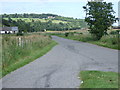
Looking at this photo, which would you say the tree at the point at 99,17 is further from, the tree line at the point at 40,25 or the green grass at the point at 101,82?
the tree line at the point at 40,25

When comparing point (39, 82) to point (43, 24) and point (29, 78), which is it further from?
point (43, 24)

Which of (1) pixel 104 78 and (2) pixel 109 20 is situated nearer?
(1) pixel 104 78

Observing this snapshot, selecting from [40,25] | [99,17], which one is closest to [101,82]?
[99,17]

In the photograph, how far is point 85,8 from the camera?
181 ft

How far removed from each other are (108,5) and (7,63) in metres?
39.5

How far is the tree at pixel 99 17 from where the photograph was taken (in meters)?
51.2

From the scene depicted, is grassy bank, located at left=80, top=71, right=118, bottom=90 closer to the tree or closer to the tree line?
the tree

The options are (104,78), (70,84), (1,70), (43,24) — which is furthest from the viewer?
(43,24)

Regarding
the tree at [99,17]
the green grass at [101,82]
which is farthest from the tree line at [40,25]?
the green grass at [101,82]

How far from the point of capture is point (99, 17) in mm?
52656

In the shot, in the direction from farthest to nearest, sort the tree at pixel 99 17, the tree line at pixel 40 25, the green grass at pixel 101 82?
the tree line at pixel 40 25 < the tree at pixel 99 17 < the green grass at pixel 101 82

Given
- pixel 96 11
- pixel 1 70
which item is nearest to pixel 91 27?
pixel 96 11

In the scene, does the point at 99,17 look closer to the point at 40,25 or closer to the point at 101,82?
the point at 101,82

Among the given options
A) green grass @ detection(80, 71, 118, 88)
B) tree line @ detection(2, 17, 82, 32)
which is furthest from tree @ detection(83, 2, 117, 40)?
tree line @ detection(2, 17, 82, 32)
